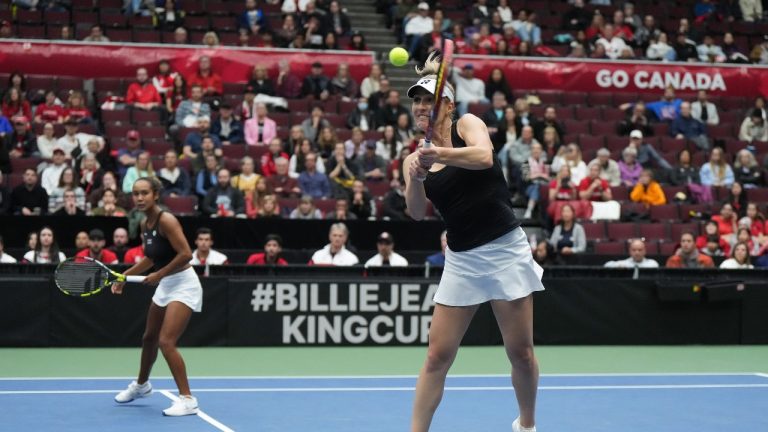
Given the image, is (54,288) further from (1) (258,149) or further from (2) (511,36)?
(2) (511,36)

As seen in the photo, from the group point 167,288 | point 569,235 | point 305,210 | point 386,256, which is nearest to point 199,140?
point 305,210

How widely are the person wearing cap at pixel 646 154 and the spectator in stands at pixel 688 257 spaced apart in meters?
3.36

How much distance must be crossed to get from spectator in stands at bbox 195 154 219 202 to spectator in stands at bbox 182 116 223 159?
410 millimetres

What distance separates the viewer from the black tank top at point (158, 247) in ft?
26.3

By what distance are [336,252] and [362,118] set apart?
4.44 meters

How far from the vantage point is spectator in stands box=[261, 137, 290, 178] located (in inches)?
622

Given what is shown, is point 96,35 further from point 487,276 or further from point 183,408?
point 487,276

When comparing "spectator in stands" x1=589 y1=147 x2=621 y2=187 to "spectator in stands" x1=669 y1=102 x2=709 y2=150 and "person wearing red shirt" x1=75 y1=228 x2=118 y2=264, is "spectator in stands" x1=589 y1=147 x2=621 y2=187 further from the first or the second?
"person wearing red shirt" x1=75 y1=228 x2=118 y2=264

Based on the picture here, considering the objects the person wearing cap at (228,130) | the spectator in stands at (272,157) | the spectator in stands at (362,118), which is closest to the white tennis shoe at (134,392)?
the spectator in stands at (272,157)

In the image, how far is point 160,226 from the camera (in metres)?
7.99

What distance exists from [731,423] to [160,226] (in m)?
4.23

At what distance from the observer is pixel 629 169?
17078 mm

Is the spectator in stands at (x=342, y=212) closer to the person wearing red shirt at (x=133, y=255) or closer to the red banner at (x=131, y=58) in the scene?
the person wearing red shirt at (x=133, y=255)

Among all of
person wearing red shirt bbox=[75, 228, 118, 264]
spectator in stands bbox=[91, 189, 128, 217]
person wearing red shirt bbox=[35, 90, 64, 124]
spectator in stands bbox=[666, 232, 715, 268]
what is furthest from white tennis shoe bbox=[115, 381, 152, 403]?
person wearing red shirt bbox=[35, 90, 64, 124]
